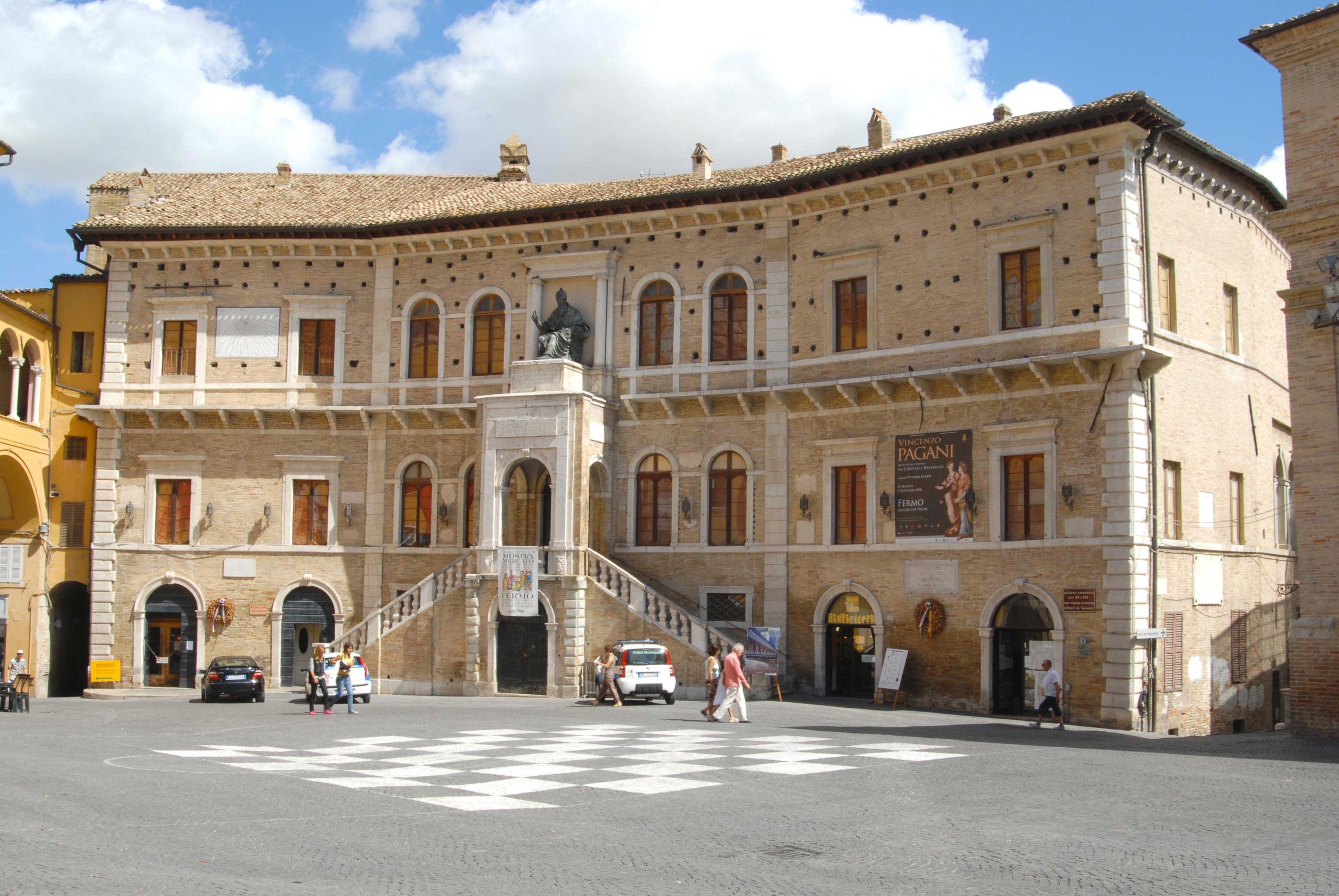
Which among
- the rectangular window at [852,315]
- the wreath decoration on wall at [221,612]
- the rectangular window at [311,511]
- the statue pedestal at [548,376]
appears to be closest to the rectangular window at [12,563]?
the wreath decoration on wall at [221,612]

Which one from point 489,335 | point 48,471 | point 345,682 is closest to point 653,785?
point 345,682

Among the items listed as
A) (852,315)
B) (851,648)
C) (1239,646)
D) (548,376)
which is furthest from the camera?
(548,376)

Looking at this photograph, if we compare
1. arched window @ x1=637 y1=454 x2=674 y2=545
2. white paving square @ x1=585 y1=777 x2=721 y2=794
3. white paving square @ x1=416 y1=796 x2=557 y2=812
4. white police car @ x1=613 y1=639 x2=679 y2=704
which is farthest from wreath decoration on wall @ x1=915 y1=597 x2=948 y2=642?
white paving square @ x1=416 y1=796 x2=557 y2=812

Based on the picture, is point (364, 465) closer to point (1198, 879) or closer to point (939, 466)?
point (939, 466)

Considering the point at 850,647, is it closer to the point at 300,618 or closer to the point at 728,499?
the point at 728,499

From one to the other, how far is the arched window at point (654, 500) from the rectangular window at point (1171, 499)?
11575 millimetres

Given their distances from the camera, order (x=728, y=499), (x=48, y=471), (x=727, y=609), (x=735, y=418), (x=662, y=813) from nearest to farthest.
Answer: (x=662, y=813), (x=727, y=609), (x=735, y=418), (x=728, y=499), (x=48, y=471)

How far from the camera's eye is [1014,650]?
2675cm

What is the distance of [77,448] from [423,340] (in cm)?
1021

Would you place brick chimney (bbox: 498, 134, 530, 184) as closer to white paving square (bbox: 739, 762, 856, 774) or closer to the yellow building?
the yellow building

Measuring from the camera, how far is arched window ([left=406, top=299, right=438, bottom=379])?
34656 mm

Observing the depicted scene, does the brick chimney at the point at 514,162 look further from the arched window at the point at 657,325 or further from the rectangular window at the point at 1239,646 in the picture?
the rectangular window at the point at 1239,646

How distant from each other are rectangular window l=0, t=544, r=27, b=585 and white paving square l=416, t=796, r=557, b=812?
25.5 metres

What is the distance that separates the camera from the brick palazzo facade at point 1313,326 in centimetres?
2003
